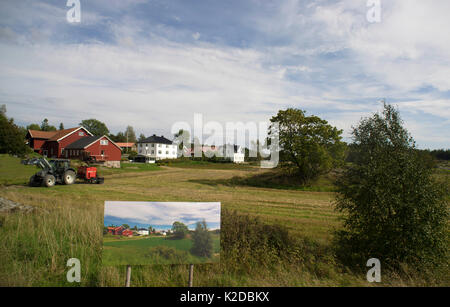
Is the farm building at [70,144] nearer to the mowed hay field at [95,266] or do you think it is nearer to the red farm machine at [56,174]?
the red farm machine at [56,174]

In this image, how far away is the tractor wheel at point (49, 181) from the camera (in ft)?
55.8

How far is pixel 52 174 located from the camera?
694 inches

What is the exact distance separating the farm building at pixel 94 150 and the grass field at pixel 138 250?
19.3 m

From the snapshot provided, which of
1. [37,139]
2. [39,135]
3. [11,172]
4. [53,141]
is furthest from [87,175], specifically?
[39,135]

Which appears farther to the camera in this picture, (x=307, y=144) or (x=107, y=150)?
(x=307, y=144)

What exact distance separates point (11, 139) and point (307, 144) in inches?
1203


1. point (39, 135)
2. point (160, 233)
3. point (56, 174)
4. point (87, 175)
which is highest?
point (39, 135)

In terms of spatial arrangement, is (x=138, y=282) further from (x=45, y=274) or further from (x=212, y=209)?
(x=212, y=209)

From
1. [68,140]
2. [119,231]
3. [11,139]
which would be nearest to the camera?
[119,231]

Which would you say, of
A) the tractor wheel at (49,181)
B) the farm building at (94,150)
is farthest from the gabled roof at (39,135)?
the tractor wheel at (49,181)

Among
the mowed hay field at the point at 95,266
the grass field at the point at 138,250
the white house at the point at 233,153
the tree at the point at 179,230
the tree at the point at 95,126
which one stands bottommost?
the mowed hay field at the point at 95,266

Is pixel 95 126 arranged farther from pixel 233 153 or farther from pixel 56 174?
pixel 233 153

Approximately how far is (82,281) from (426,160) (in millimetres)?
14015
